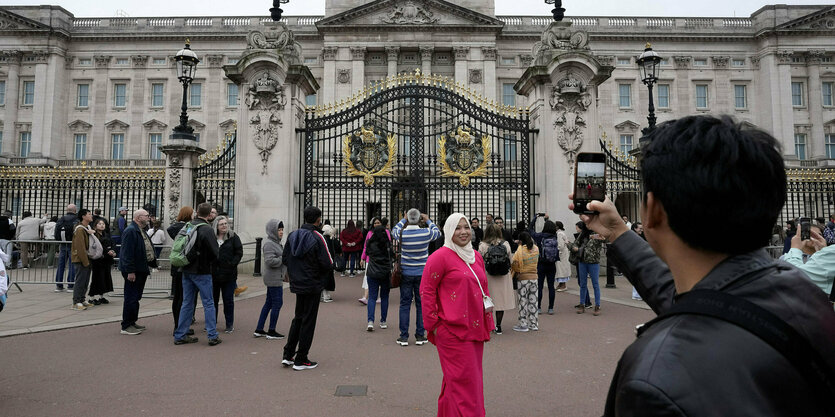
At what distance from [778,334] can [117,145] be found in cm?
5134

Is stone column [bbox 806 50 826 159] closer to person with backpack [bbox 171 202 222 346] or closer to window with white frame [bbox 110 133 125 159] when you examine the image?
person with backpack [bbox 171 202 222 346]

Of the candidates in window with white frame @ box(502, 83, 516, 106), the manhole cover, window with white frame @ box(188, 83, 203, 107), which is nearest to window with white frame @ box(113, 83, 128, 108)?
window with white frame @ box(188, 83, 203, 107)

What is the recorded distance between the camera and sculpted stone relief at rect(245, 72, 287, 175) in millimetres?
13000

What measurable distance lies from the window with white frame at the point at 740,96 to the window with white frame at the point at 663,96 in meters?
5.98

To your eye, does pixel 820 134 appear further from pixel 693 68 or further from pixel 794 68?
pixel 693 68

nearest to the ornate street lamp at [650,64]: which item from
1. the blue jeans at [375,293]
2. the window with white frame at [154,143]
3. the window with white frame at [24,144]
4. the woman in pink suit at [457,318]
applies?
the blue jeans at [375,293]

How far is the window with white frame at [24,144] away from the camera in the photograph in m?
42.6

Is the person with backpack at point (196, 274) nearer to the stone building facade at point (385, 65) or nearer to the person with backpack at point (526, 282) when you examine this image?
the person with backpack at point (526, 282)

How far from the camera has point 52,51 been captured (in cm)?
4238

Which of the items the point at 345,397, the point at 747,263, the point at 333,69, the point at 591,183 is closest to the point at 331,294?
the point at 345,397

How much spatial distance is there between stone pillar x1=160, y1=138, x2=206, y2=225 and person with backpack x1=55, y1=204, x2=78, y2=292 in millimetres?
2447

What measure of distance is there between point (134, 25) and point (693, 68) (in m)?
50.5

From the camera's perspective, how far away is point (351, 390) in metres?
4.93

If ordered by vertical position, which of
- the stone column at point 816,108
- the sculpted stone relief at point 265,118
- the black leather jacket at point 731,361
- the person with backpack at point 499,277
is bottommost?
the person with backpack at point 499,277
